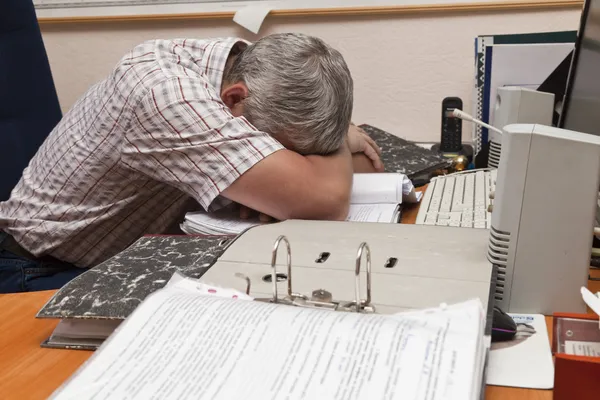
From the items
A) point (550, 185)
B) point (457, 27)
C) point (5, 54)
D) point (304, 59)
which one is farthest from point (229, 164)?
point (457, 27)

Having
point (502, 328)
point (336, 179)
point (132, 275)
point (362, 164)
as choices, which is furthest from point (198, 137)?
point (502, 328)

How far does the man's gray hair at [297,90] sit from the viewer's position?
122 centimetres

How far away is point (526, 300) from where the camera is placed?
809 millimetres

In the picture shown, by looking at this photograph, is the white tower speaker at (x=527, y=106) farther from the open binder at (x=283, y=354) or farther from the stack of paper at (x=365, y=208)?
the open binder at (x=283, y=354)

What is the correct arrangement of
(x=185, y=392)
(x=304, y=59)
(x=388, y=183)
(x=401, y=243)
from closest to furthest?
(x=185, y=392) → (x=401, y=243) → (x=304, y=59) → (x=388, y=183)

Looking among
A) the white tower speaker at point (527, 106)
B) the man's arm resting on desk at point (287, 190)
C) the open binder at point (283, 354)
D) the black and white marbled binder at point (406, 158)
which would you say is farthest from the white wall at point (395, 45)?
the open binder at point (283, 354)

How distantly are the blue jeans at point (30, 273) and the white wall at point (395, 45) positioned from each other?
0.91 m

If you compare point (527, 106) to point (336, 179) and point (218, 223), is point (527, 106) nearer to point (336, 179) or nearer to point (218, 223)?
point (336, 179)

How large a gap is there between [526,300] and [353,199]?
0.60m

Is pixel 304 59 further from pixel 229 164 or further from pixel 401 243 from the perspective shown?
pixel 401 243

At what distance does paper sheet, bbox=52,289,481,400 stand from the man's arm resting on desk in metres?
0.52

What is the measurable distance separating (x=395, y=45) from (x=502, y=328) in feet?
4.52

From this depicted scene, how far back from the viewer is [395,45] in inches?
77.7

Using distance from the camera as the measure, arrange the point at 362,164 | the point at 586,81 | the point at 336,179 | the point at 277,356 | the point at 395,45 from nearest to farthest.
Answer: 1. the point at 277,356
2. the point at 586,81
3. the point at 336,179
4. the point at 362,164
5. the point at 395,45
